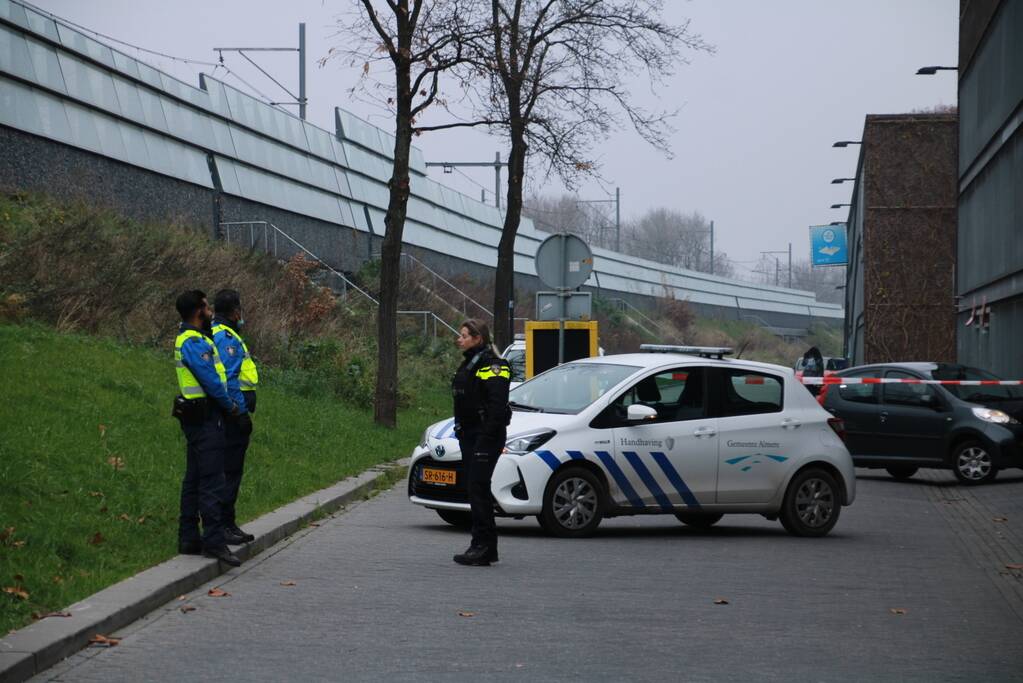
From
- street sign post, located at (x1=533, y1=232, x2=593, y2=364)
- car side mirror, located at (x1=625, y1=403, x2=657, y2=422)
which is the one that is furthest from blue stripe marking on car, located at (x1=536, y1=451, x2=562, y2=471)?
street sign post, located at (x1=533, y1=232, x2=593, y2=364)

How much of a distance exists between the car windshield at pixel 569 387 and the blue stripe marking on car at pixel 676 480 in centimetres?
74

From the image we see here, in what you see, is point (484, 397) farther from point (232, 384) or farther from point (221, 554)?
point (221, 554)

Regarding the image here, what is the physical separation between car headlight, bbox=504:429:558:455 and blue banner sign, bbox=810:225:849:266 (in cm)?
6280

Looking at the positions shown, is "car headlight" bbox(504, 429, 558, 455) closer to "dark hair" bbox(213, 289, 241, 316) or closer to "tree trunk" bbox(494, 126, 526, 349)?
"dark hair" bbox(213, 289, 241, 316)

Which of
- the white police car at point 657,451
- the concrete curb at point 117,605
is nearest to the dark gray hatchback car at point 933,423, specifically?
the white police car at point 657,451

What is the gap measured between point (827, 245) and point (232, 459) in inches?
2615

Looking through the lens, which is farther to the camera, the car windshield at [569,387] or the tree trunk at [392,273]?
the tree trunk at [392,273]

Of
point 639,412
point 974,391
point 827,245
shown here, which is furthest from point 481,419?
point 827,245

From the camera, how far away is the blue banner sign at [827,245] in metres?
73.4

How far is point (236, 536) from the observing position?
34.3 feet

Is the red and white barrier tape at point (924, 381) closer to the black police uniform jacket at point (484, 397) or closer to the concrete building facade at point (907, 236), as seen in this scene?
the black police uniform jacket at point (484, 397)

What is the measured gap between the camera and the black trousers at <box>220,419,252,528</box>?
10.1m

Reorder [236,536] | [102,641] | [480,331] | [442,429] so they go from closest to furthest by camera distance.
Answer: [102,641], [236,536], [480,331], [442,429]

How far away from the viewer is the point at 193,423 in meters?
9.88
